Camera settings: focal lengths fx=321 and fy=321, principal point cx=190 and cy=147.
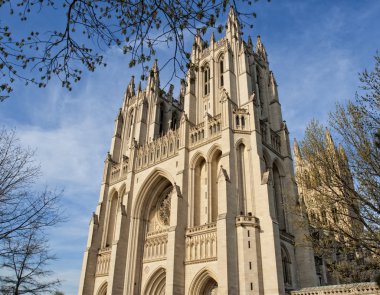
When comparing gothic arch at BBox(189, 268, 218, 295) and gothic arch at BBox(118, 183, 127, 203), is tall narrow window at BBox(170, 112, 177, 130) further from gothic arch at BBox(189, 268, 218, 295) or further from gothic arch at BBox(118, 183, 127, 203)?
gothic arch at BBox(189, 268, 218, 295)

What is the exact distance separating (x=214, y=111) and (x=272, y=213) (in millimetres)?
11222

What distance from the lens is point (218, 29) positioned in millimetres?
6805

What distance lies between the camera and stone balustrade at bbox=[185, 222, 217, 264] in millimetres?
20188

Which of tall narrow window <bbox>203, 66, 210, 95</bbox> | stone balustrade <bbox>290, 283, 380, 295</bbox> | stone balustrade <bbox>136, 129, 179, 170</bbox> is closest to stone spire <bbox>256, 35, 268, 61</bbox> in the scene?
tall narrow window <bbox>203, 66, 210, 95</bbox>

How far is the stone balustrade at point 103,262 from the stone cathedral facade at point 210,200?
0.28 ft

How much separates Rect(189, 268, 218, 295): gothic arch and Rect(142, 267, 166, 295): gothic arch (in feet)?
13.9

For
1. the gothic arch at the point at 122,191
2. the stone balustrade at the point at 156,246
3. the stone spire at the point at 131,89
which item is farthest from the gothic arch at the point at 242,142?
the stone spire at the point at 131,89

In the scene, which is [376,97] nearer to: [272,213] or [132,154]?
[272,213]

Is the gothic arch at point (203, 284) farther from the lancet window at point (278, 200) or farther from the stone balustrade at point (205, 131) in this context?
the stone balustrade at point (205, 131)

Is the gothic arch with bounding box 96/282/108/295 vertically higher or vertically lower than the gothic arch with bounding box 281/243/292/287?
lower

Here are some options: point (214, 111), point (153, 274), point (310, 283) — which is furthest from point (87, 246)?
point (310, 283)

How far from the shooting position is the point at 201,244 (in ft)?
68.7

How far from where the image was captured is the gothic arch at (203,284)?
2008 cm

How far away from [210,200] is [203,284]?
5610 millimetres
